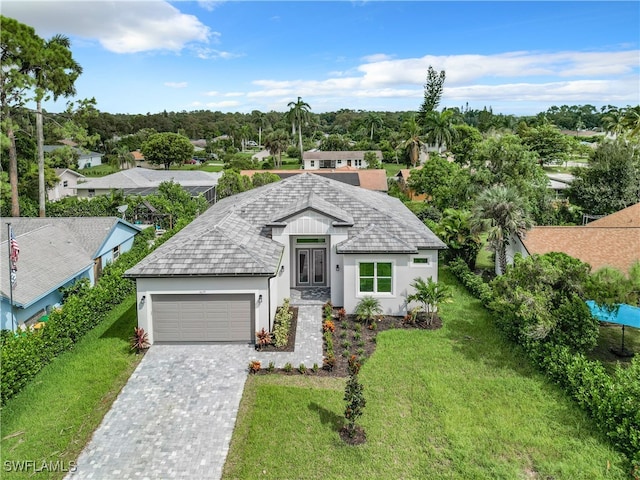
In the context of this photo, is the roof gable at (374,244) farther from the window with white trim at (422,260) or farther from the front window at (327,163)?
the front window at (327,163)

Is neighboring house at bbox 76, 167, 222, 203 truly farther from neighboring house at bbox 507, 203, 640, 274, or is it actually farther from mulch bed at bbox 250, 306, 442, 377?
neighboring house at bbox 507, 203, 640, 274

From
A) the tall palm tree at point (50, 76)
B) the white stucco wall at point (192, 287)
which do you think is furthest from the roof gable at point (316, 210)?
the tall palm tree at point (50, 76)

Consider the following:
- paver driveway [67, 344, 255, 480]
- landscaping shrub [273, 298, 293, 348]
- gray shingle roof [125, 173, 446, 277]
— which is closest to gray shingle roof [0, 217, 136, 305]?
gray shingle roof [125, 173, 446, 277]

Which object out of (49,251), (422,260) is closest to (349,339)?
(422,260)

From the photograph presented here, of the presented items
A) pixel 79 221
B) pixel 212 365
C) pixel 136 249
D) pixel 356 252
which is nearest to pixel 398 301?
pixel 356 252

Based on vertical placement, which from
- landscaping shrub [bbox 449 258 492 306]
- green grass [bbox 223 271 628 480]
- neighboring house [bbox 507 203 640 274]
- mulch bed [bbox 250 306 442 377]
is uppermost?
neighboring house [bbox 507 203 640 274]
